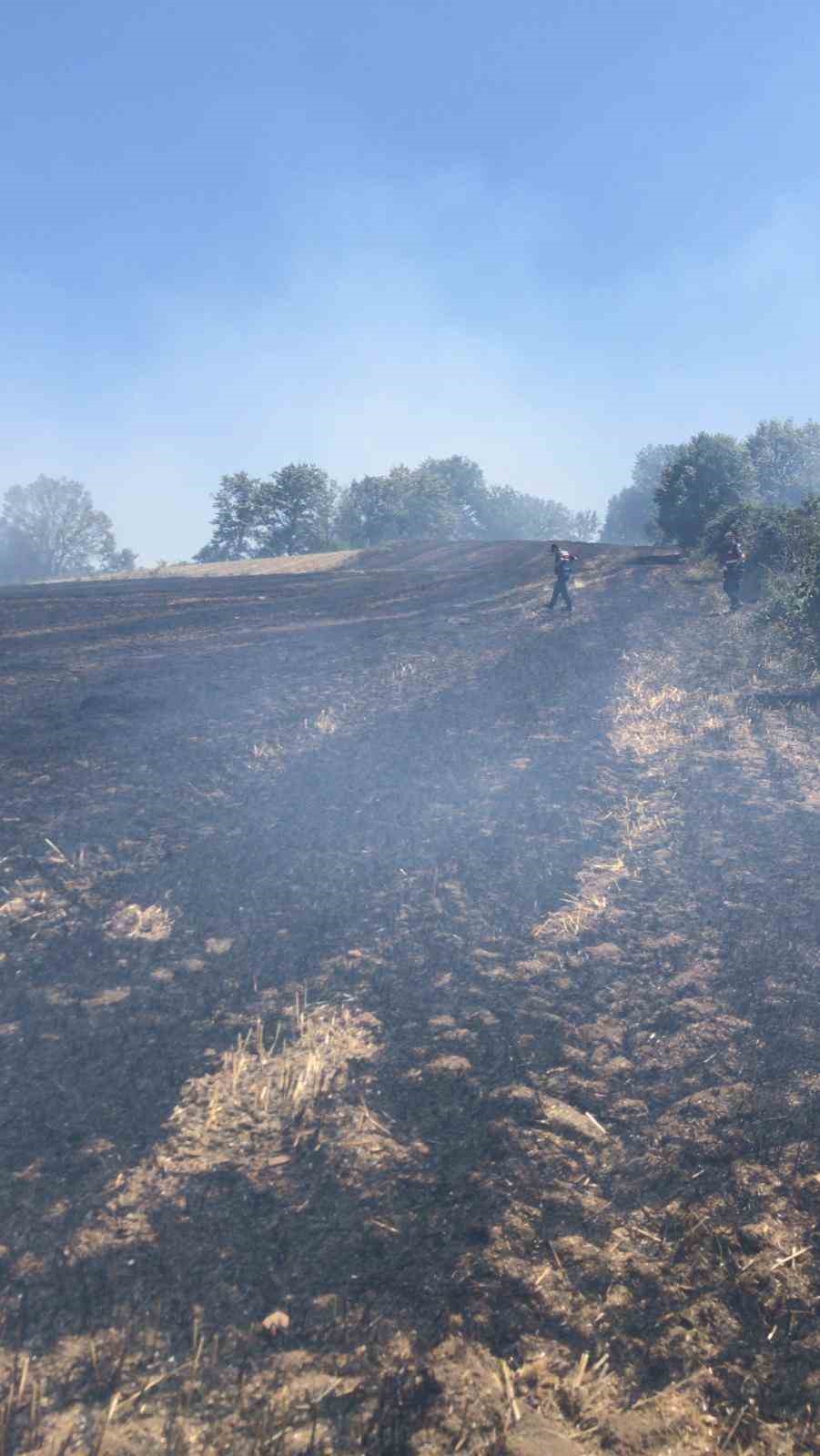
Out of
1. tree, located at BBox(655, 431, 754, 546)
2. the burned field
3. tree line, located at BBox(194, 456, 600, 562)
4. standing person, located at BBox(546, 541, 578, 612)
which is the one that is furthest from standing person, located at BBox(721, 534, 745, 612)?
tree line, located at BBox(194, 456, 600, 562)

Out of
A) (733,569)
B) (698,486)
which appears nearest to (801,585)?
(733,569)

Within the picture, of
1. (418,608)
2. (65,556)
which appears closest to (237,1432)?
(418,608)

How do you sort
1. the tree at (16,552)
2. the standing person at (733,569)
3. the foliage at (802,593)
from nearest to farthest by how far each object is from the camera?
the foliage at (802,593) → the standing person at (733,569) → the tree at (16,552)

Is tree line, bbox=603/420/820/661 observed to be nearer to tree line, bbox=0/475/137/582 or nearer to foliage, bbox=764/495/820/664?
foliage, bbox=764/495/820/664

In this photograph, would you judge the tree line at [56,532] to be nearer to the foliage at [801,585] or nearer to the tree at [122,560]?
the tree at [122,560]

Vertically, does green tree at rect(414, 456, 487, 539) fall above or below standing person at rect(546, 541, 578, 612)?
above

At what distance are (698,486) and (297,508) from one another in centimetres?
4633

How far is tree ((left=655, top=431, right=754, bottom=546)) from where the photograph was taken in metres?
39.2

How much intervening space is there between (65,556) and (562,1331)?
118436 mm

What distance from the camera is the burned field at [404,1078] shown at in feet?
13.9

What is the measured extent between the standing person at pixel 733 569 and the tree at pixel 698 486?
15971 mm

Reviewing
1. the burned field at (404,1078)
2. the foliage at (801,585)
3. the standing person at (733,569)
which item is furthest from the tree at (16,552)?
the foliage at (801,585)

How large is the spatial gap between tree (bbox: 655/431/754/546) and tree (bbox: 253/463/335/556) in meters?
41.6

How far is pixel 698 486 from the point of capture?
138 ft
